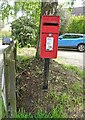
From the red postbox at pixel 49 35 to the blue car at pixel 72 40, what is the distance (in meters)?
13.7

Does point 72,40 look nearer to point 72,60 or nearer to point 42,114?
point 72,60

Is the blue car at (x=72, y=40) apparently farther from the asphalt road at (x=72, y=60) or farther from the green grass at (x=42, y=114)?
the green grass at (x=42, y=114)

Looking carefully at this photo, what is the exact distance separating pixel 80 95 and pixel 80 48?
13380 millimetres

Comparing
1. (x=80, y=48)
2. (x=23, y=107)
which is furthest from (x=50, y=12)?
(x=80, y=48)

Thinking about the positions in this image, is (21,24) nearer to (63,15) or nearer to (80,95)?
(63,15)

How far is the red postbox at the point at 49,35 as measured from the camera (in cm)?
432

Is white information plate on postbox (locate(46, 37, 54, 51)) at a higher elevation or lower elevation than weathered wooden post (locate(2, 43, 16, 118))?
higher

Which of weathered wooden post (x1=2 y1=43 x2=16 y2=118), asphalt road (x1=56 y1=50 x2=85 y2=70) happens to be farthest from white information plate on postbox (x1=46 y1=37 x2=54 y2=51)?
asphalt road (x1=56 y1=50 x2=85 y2=70)

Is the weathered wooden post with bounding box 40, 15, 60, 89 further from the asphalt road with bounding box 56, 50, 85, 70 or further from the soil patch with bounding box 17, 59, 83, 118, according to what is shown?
the asphalt road with bounding box 56, 50, 85, 70

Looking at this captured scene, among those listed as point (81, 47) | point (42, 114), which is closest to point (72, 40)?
point (81, 47)

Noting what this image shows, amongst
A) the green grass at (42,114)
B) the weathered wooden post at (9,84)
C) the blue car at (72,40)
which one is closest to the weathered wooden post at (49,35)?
the green grass at (42,114)

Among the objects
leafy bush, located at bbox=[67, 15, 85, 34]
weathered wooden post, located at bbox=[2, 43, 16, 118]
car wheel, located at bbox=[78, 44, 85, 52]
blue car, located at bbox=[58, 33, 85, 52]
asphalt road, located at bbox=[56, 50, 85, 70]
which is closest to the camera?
weathered wooden post, located at bbox=[2, 43, 16, 118]

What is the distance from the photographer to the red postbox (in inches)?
170

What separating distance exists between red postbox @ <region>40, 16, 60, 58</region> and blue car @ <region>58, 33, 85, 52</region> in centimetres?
1374
